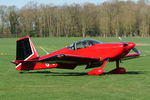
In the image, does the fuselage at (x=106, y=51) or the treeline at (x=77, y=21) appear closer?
the fuselage at (x=106, y=51)

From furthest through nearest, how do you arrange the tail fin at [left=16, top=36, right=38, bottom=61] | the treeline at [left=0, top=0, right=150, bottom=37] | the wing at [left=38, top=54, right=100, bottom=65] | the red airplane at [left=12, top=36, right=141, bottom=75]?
the treeline at [left=0, top=0, right=150, bottom=37] → the tail fin at [left=16, top=36, right=38, bottom=61] → the red airplane at [left=12, top=36, right=141, bottom=75] → the wing at [left=38, top=54, right=100, bottom=65]

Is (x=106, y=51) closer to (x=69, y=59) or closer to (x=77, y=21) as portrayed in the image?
(x=69, y=59)

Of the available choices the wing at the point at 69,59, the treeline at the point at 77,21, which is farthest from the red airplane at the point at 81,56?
the treeline at the point at 77,21

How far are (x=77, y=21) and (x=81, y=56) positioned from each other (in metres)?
110

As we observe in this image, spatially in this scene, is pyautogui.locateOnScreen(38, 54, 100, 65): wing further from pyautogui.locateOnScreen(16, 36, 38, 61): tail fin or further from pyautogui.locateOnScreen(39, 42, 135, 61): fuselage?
pyautogui.locateOnScreen(16, 36, 38, 61): tail fin

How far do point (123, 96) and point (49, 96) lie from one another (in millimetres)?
2085

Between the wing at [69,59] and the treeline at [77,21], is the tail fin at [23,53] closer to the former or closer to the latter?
the wing at [69,59]

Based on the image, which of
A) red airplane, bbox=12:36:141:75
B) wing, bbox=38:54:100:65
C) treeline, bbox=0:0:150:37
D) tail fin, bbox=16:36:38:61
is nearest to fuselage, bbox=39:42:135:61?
red airplane, bbox=12:36:141:75

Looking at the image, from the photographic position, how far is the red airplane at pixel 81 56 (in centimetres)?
1481

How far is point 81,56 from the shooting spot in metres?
14.8

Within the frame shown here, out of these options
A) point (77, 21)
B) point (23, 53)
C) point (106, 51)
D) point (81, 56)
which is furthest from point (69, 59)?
point (77, 21)

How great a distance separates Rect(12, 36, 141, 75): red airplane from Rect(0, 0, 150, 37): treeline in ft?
318

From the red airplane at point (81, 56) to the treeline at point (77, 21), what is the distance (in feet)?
318

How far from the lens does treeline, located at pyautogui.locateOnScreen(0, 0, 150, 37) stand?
380ft
